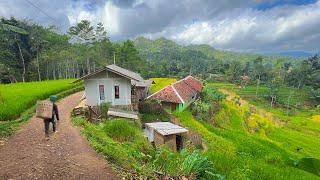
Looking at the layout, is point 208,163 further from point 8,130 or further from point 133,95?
point 133,95

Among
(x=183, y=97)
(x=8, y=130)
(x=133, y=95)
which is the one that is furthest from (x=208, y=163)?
(x=183, y=97)

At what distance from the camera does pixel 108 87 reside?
1172 inches

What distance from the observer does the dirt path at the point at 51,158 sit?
408 inches

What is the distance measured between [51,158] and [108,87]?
709 inches

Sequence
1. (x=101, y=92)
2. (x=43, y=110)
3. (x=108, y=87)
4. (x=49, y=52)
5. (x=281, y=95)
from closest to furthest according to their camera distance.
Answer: (x=43, y=110) → (x=108, y=87) → (x=101, y=92) → (x=49, y=52) → (x=281, y=95)

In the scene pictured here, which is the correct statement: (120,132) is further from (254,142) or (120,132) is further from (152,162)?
(254,142)

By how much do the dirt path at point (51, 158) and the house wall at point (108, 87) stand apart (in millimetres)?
12737

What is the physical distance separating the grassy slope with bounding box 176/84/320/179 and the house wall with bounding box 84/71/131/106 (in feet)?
24.0

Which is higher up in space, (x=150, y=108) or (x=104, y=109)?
(x=104, y=109)

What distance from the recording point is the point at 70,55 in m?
74.1

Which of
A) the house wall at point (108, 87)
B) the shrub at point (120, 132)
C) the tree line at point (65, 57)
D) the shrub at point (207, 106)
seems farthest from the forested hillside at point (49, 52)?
the shrub at point (120, 132)

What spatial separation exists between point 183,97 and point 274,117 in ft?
124

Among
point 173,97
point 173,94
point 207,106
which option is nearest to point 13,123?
point 173,97

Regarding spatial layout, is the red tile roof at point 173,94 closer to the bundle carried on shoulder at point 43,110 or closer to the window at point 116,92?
the window at point 116,92
